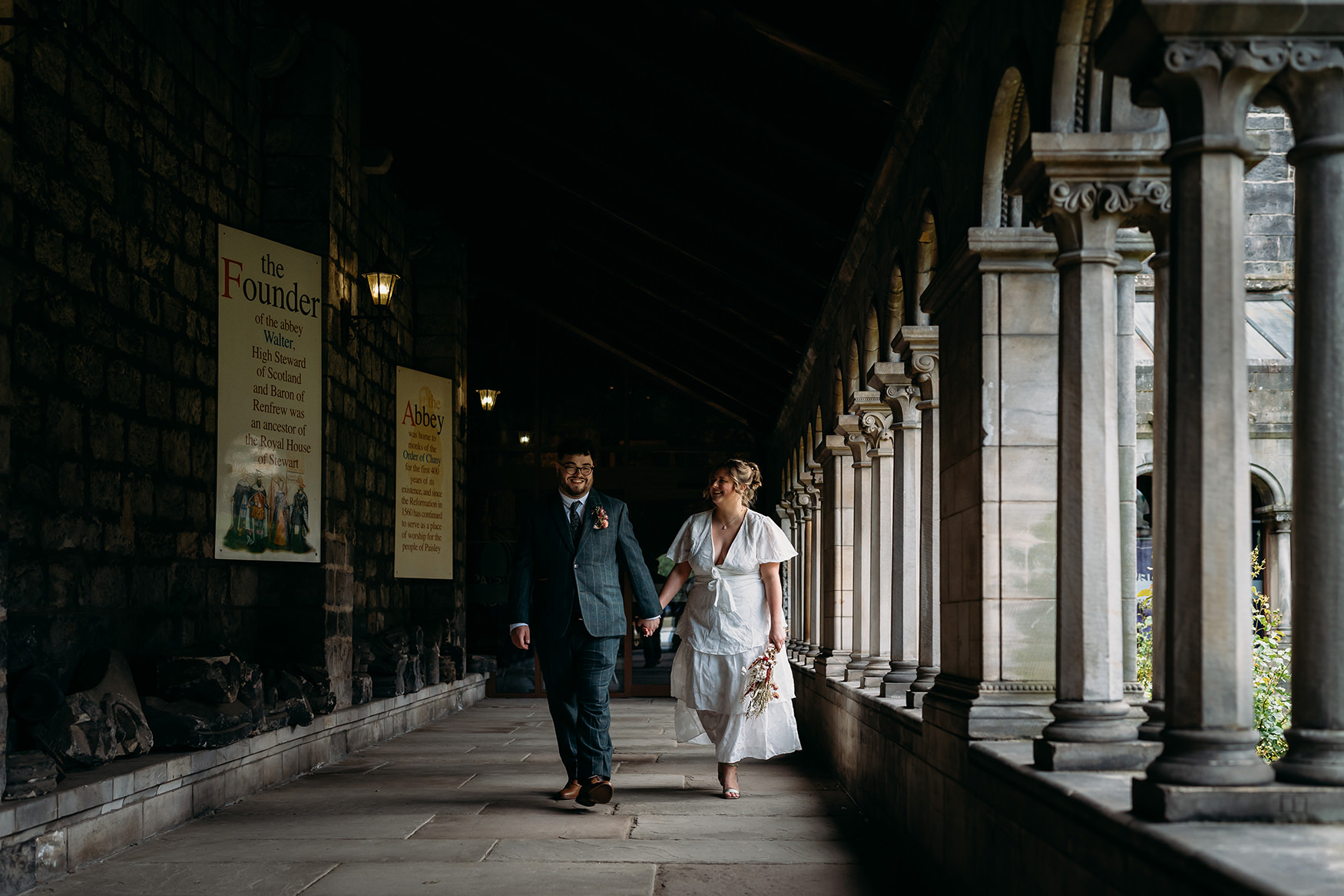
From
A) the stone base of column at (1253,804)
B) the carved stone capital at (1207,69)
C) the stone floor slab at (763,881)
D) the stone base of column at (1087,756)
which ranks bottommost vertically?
the stone floor slab at (763,881)

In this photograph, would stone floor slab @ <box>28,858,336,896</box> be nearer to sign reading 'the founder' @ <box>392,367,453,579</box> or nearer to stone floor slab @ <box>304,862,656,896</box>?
stone floor slab @ <box>304,862,656,896</box>

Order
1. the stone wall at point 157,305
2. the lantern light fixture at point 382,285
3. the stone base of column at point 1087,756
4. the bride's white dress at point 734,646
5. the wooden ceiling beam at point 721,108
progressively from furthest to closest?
the lantern light fixture at point 382,285 → the wooden ceiling beam at point 721,108 → the bride's white dress at point 734,646 → the stone wall at point 157,305 → the stone base of column at point 1087,756

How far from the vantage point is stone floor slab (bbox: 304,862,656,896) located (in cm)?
358

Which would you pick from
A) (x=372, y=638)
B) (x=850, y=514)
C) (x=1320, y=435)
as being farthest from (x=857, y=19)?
(x=372, y=638)

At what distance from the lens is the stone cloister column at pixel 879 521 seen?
6969 mm

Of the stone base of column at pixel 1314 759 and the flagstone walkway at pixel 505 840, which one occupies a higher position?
the stone base of column at pixel 1314 759

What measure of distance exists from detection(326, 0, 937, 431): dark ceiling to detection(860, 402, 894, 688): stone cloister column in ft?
3.62

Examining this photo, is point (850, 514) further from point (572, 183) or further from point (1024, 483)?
point (1024, 483)

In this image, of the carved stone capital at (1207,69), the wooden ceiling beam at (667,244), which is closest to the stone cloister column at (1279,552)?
the wooden ceiling beam at (667,244)

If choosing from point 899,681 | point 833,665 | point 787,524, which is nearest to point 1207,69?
point 899,681

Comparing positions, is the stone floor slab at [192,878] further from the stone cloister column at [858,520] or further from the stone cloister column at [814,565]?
the stone cloister column at [814,565]

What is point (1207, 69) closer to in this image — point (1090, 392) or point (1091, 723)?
point (1090, 392)

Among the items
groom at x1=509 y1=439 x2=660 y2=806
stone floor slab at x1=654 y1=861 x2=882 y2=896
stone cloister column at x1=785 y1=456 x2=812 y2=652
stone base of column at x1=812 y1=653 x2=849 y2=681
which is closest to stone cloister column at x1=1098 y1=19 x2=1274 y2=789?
stone floor slab at x1=654 y1=861 x2=882 y2=896

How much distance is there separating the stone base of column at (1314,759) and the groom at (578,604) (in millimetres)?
2954
